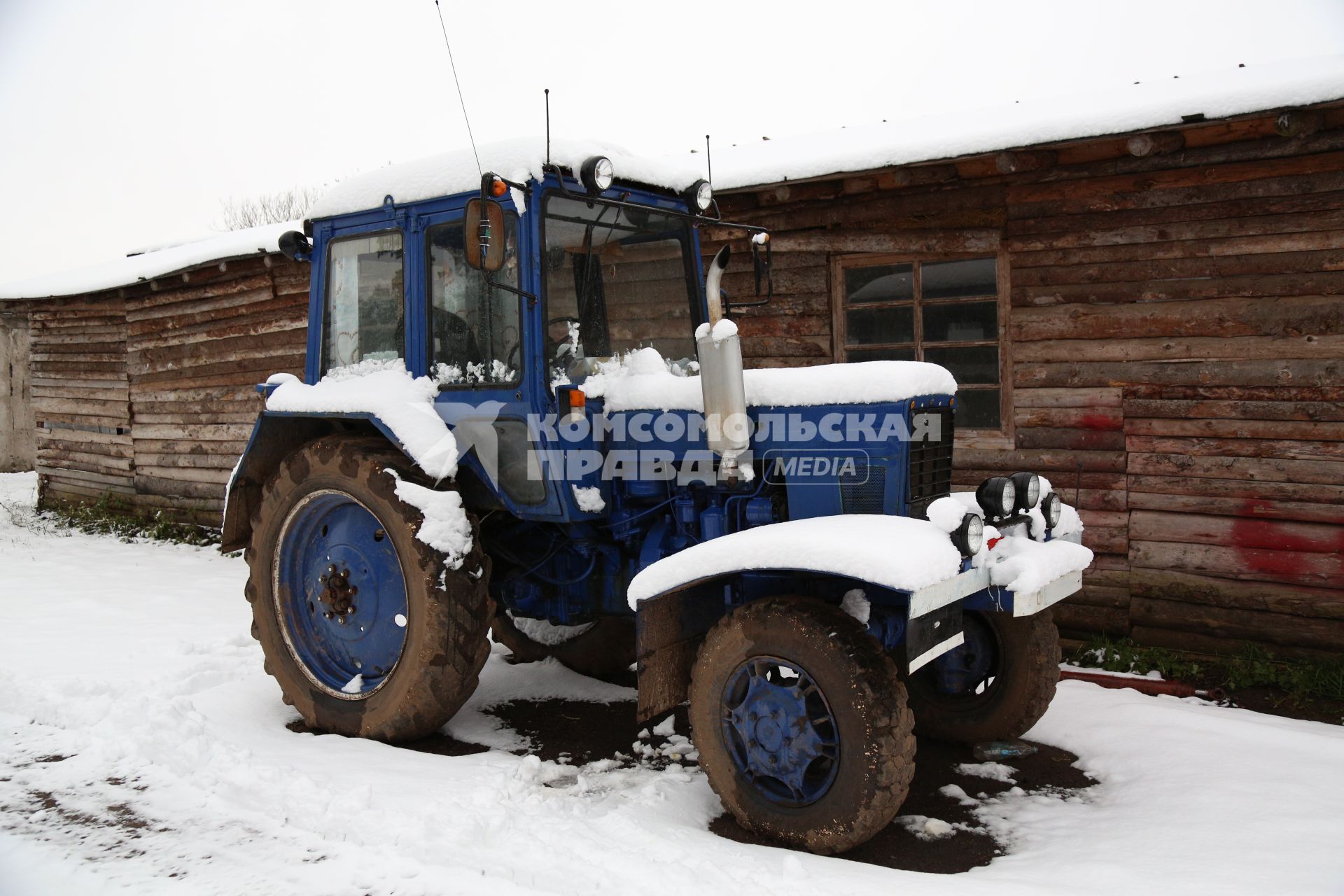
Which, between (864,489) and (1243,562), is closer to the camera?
(864,489)

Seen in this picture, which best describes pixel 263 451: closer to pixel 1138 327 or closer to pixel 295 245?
pixel 295 245

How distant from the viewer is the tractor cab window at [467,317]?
4012 millimetres

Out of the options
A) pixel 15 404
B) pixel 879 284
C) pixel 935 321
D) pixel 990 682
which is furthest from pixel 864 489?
pixel 15 404

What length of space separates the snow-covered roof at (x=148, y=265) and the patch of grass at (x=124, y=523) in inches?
109

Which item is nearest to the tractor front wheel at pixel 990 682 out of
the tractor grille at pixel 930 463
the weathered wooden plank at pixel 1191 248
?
the tractor grille at pixel 930 463

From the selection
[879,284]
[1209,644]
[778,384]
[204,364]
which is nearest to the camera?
[778,384]

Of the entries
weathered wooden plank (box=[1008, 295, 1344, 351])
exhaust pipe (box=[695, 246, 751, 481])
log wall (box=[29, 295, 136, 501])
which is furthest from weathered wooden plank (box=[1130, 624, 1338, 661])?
log wall (box=[29, 295, 136, 501])

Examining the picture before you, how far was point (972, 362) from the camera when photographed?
21.4 ft

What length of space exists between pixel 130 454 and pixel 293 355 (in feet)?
12.4

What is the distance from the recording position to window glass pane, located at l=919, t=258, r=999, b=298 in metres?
6.41

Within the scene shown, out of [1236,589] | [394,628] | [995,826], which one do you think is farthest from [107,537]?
[1236,589]

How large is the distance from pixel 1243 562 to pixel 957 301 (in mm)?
2479

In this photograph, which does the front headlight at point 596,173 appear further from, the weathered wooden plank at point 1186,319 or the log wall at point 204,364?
the log wall at point 204,364

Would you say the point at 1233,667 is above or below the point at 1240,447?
below
